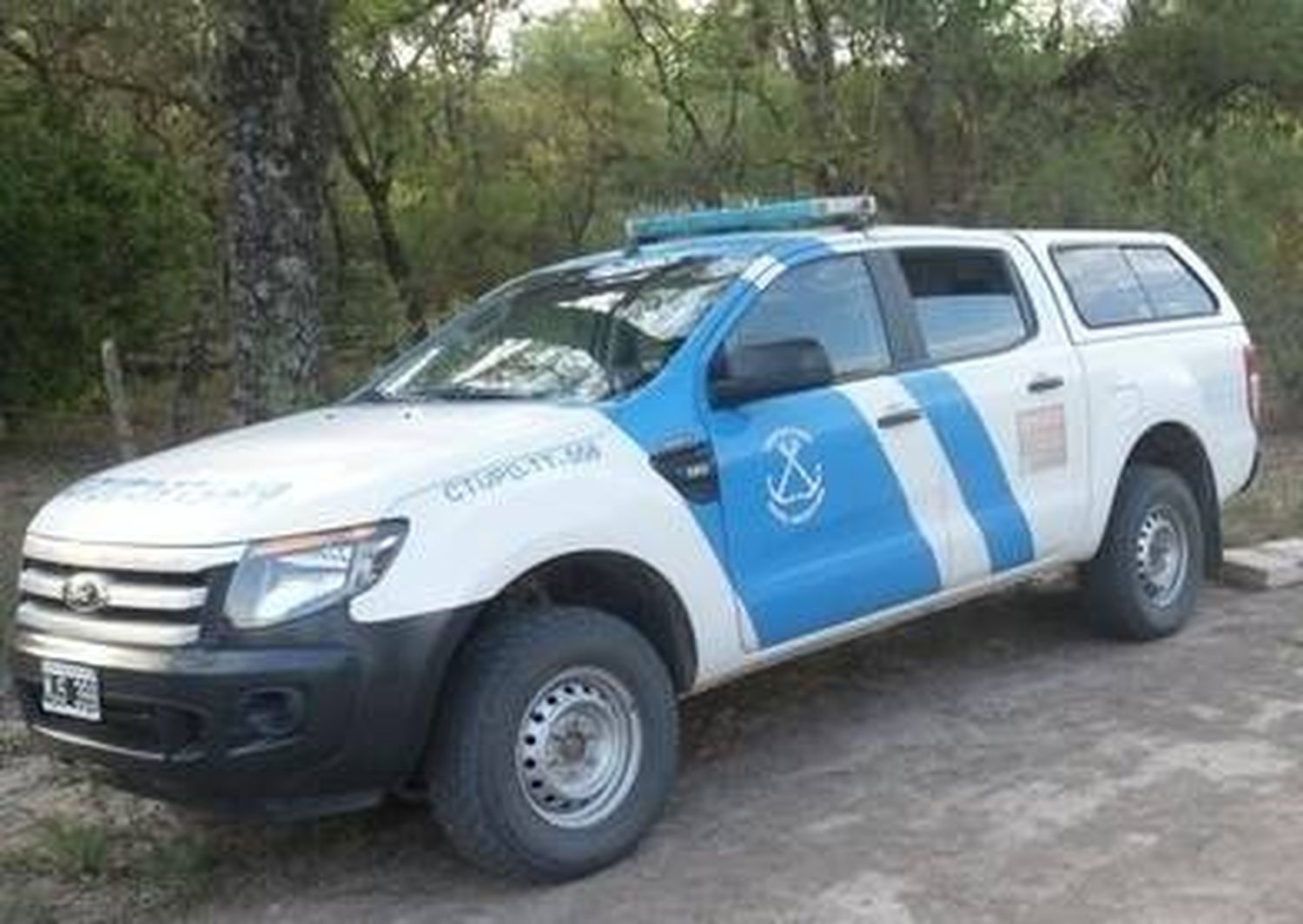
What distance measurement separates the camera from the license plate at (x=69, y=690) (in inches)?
194

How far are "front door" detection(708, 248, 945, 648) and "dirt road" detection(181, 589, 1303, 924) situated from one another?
1.83ft

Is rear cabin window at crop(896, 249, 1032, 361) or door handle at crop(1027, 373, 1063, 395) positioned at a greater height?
rear cabin window at crop(896, 249, 1032, 361)

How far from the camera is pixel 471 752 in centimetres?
498

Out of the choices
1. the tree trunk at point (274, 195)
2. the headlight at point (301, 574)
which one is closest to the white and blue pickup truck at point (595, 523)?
the headlight at point (301, 574)

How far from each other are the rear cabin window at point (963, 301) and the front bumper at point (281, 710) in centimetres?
243

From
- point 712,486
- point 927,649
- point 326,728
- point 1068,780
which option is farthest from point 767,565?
point 927,649

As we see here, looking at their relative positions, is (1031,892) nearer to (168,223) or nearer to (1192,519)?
(1192,519)

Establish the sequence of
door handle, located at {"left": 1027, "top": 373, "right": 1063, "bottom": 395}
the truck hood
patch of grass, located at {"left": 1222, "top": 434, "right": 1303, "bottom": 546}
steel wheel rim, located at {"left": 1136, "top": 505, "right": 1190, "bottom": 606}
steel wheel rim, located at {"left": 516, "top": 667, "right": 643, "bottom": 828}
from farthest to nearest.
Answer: patch of grass, located at {"left": 1222, "top": 434, "right": 1303, "bottom": 546}, steel wheel rim, located at {"left": 1136, "top": 505, "right": 1190, "bottom": 606}, door handle, located at {"left": 1027, "top": 373, "right": 1063, "bottom": 395}, steel wheel rim, located at {"left": 516, "top": 667, "right": 643, "bottom": 828}, the truck hood

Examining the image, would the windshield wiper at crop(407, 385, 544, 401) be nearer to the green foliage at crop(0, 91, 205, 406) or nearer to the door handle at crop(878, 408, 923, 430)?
the door handle at crop(878, 408, 923, 430)

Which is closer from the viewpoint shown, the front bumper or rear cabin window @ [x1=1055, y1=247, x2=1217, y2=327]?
the front bumper

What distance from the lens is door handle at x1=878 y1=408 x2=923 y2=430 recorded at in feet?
20.3

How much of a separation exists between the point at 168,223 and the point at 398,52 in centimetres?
339

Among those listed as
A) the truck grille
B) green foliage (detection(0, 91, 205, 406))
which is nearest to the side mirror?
the truck grille

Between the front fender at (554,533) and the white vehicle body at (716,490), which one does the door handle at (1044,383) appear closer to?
the white vehicle body at (716,490)
